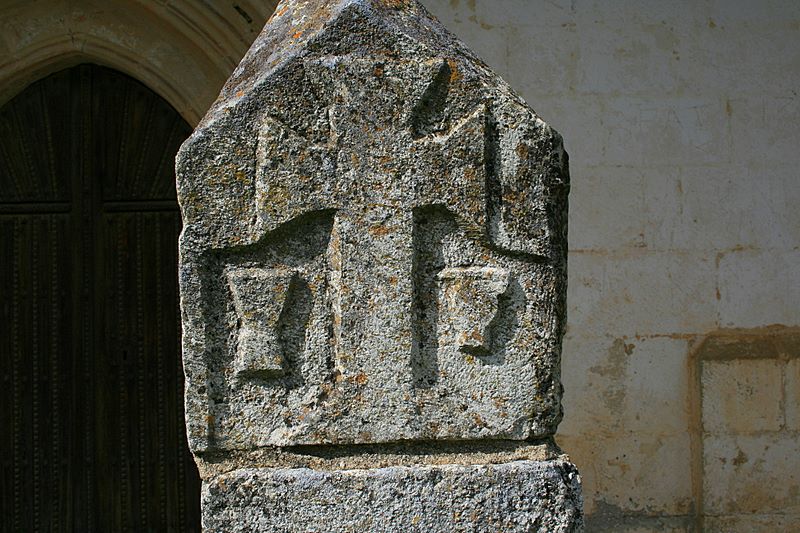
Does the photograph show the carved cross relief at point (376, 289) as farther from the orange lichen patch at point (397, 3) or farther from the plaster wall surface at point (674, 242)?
the plaster wall surface at point (674, 242)

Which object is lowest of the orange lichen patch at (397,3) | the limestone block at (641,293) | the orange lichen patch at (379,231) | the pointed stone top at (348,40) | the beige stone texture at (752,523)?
the beige stone texture at (752,523)

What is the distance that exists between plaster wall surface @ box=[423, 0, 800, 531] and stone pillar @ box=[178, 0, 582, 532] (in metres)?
2.38

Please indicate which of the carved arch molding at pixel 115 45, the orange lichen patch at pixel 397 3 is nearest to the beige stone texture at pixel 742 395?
the carved arch molding at pixel 115 45

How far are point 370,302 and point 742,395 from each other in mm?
2766

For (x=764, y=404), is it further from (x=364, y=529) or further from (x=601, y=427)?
(x=364, y=529)

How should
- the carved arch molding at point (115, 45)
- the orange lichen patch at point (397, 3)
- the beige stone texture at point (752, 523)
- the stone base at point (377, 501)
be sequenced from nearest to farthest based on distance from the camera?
the stone base at point (377, 501) < the orange lichen patch at point (397, 3) < the beige stone texture at point (752, 523) < the carved arch molding at point (115, 45)

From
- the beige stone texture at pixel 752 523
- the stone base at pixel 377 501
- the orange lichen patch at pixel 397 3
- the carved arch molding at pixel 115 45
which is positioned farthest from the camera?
the carved arch molding at pixel 115 45

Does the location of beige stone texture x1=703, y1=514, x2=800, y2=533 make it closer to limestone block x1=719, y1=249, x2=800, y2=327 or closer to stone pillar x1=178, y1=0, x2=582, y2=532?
limestone block x1=719, y1=249, x2=800, y2=327

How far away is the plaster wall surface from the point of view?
4316 millimetres

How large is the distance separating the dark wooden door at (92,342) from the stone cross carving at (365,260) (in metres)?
2.85

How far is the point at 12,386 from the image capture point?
4.73 m

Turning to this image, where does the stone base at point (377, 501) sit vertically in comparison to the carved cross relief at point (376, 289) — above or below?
below

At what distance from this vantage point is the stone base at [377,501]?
1.97 m

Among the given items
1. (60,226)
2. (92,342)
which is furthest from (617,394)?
(60,226)
